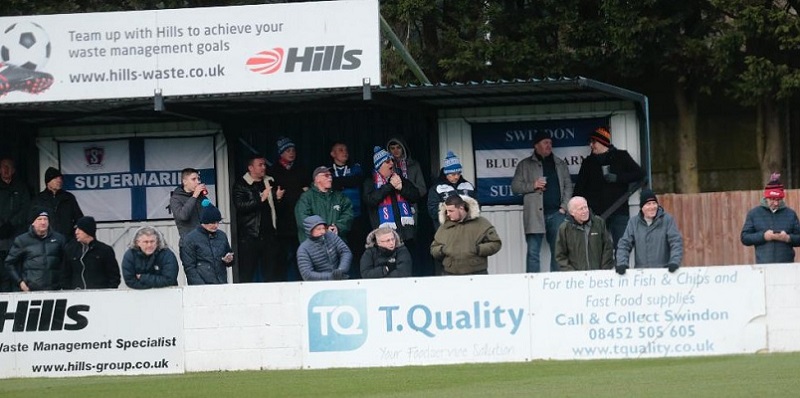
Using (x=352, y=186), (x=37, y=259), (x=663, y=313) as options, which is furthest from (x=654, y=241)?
(x=37, y=259)

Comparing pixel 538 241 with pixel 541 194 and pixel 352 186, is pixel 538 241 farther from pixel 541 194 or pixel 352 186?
pixel 352 186

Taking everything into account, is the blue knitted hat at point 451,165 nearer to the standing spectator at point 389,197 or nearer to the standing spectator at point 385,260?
the standing spectator at point 389,197

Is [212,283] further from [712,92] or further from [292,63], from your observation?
[712,92]

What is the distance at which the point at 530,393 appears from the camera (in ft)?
41.9

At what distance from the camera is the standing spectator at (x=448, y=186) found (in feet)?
59.8

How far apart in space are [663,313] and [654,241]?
1.18 m

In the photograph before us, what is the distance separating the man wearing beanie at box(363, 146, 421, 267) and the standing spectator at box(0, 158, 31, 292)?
4755 millimetres

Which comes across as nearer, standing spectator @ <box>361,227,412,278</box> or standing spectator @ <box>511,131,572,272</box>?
standing spectator @ <box>361,227,412,278</box>

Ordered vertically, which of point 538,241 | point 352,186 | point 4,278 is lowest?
point 4,278

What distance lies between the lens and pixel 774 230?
16.9m

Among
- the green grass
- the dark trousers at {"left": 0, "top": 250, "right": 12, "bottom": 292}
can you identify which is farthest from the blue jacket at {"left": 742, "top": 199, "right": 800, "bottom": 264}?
the dark trousers at {"left": 0, "top": 250, "right": 12, "bottom": 292}

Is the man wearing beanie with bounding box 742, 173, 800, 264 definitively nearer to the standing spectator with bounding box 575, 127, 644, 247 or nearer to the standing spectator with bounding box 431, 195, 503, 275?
the standing spectator with bounding box 575, 127, 644, 247

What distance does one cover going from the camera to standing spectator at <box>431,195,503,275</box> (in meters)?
16.3

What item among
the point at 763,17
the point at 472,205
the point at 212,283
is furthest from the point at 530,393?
the point at 763,17
